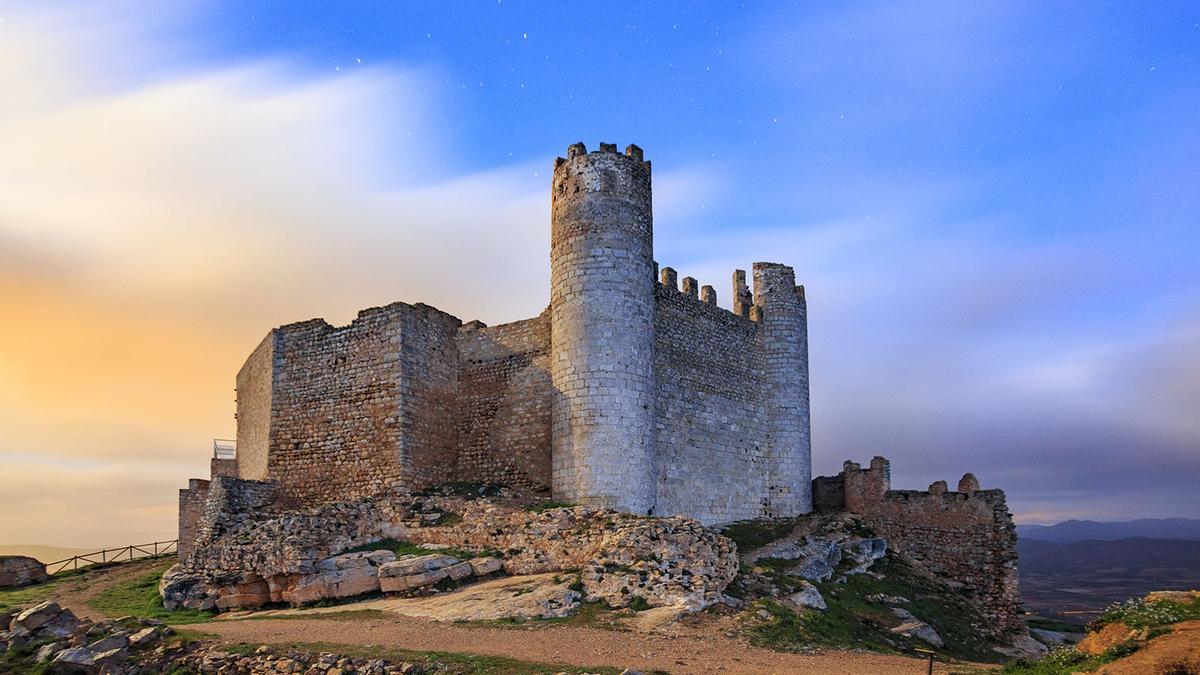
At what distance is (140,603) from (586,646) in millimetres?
14140

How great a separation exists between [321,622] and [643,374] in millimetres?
10328

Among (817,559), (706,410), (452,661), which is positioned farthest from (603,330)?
(452,661)

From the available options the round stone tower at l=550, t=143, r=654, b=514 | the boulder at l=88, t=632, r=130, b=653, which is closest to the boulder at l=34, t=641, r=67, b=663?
the boulder at l=88, t=632, r=130, b=653

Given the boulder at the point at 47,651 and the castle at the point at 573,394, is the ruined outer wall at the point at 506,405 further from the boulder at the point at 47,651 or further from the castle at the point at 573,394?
the boulder at the point at 47,651

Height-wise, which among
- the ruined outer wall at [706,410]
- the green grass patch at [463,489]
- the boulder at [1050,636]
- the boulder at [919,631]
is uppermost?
the ruined outer wall at [706,410]

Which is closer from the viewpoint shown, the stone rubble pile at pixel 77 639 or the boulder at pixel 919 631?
the stone rubble pile at pixel 77 639

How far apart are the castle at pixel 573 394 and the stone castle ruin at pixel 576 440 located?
6 cm

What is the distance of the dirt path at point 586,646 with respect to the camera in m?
15.1

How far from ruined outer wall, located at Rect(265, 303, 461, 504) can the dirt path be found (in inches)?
320

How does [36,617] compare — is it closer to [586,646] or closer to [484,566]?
[484,566]

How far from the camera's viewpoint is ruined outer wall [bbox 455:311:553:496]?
26844mm

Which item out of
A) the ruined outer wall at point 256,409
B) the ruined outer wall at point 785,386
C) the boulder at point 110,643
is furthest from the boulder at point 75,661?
the ruined outer wall at point 785,386

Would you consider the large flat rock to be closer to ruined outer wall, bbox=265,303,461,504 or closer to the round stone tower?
the round stone tower

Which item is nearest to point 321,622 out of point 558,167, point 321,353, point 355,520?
point 355,520
